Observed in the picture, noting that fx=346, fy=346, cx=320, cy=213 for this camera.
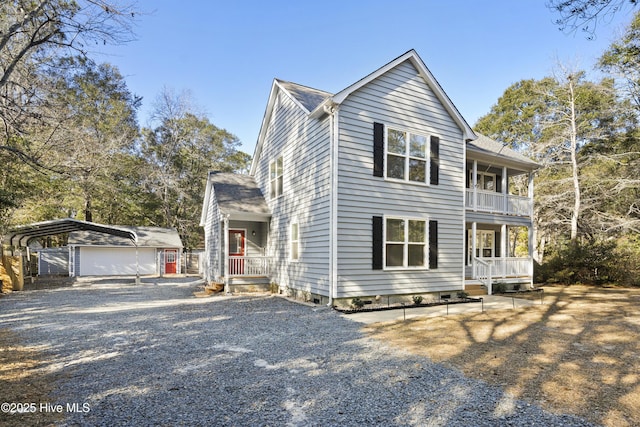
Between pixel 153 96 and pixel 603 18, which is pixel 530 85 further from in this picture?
pixel 153 96

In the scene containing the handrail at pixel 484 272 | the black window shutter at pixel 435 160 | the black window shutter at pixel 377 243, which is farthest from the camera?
the handrail at pixel 484 272

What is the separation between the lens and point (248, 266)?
13562 millimetres

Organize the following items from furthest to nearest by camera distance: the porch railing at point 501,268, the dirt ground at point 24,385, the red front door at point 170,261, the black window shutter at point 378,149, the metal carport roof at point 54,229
Result: the red front door at point 170,261 < the metal carport roof at point 54,229 < the porch railing at point 501,268 < the black window shutter at point 378,149 < the dirt ground at point 24,385

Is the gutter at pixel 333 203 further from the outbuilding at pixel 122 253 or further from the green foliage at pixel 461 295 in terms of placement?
the outbuilding at pixel 122 253

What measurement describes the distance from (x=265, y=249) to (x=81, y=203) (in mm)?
20782

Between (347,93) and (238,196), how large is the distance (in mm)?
6760

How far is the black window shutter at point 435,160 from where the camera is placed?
11219mm

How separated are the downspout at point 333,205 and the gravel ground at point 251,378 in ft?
3.99

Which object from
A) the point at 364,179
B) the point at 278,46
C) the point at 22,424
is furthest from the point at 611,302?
the point at 278,46

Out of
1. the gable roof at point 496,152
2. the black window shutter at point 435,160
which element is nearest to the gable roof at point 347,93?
the black window shutter at point 435,160

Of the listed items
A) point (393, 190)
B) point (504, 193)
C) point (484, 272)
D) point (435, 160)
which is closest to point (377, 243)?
point (393, 190)

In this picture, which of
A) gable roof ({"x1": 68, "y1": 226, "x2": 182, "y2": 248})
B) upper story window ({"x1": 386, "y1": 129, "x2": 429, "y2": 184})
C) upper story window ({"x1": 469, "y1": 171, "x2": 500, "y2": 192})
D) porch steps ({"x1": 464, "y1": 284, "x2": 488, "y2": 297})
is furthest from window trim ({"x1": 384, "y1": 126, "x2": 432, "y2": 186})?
gable roof ({"x1": 68, "y1": 226, "x2": 182, "y2": 248})

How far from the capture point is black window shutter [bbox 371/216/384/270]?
1000 centimetres

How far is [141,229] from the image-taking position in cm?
2527
